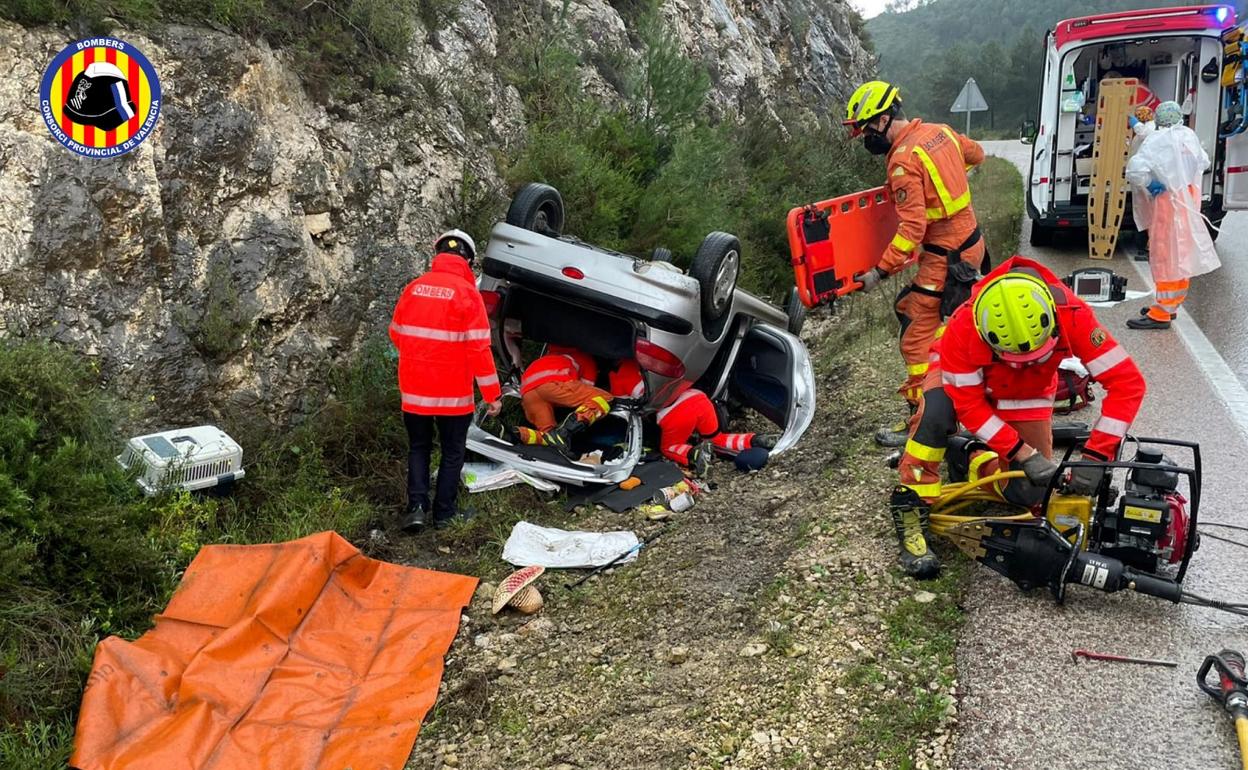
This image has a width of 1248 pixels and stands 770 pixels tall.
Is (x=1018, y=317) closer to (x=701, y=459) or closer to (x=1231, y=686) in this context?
(x=1231, y=686)

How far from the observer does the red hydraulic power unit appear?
5.79m

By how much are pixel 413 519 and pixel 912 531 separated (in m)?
2.60

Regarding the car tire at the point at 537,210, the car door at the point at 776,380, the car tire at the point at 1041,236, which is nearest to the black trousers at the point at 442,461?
the car tire at the point at 537,210

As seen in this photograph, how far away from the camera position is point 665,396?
5660 mm

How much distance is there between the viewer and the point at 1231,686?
2768mm

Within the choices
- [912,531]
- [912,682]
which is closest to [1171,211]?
[912,531]

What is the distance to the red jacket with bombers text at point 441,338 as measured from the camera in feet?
15.6

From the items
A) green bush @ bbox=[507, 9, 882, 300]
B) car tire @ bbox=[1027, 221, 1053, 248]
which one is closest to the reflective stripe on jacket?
green bush @ bbox=[507, 9, 882, 300]

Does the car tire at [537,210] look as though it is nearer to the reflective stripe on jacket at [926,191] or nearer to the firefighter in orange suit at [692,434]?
the firefighter in orange suit at [692,434]

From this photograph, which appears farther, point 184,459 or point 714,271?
point 714,271

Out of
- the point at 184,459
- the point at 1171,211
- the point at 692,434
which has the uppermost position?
the point at 184,459

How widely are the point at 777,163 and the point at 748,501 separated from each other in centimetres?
701

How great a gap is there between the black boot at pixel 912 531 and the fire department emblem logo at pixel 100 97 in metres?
4.29

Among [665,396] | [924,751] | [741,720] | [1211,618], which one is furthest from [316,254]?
[1211,618]
